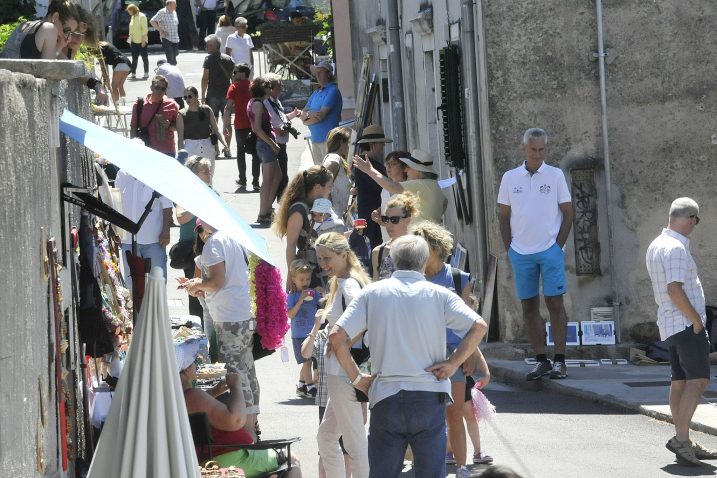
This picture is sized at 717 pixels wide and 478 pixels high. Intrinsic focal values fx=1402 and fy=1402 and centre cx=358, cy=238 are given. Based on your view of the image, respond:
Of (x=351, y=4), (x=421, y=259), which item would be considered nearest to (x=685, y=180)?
(x=421, y=259)

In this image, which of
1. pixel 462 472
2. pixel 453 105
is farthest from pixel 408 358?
pixel 453 105

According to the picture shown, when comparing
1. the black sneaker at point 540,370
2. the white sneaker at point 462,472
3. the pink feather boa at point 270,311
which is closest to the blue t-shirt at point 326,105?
the black sneaker at point 540,370

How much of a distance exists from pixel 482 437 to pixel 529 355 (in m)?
2.76

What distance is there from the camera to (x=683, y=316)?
938 cm

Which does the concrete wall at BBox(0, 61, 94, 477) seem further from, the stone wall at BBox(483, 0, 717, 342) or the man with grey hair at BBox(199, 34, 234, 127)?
the man with grey hair at BBox(199, 34, 234, 127)

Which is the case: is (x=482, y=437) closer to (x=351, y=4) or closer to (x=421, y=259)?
(x=421, y=259)

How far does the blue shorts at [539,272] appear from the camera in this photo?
12.2m

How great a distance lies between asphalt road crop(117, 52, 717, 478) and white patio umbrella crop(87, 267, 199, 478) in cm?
276

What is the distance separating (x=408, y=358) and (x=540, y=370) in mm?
4854

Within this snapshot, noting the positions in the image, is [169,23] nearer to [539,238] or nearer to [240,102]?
[240,102]

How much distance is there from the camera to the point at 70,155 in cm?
706

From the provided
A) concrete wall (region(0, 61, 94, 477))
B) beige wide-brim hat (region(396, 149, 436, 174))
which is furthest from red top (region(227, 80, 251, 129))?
concrete wall (region(0, 61, 94, 477))

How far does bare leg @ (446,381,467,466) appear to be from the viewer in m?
8.88

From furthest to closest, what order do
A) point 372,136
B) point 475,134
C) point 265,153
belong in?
point 265,153 < point 372,136 < point 475,134
